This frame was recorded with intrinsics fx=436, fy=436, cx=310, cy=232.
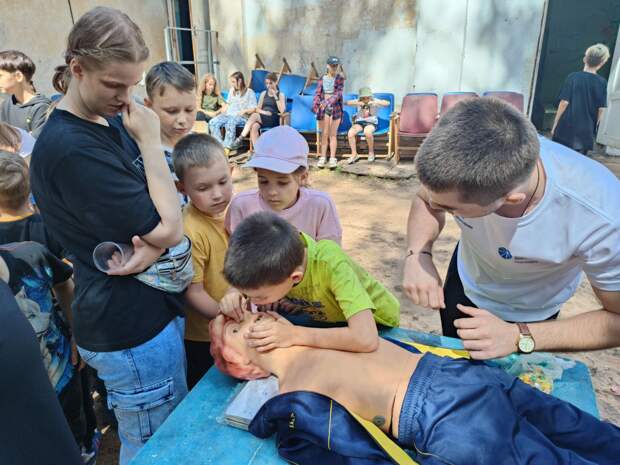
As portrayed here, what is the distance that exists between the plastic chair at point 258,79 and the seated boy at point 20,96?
749cm

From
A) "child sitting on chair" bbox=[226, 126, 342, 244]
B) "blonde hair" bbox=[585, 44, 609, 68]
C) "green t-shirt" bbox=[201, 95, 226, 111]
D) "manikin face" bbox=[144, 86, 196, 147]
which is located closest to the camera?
"child sitting on chair" bbox=[226, 126, 342, 244]

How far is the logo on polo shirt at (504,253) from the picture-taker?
1.72 m

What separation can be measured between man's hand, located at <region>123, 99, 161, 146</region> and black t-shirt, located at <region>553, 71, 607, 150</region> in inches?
261

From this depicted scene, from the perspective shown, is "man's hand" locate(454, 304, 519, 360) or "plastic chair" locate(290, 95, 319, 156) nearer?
"man's hand" locate(454, 304, 519, 360)

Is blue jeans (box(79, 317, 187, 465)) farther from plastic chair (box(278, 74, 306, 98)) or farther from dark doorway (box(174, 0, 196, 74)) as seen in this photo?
dark doorway (box(174, 0, 196, 74))

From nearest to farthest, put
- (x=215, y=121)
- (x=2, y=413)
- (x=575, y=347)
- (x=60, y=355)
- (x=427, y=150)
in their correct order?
(x=2, y=413), (x=427, y=150), (x=575, y=347), (x=60, y=355), (x=215, y=121)

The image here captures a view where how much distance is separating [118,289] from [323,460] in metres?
0.92

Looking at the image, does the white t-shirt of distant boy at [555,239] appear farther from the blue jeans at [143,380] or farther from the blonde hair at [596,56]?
the blonde hair at [596,56]

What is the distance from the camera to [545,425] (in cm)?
154

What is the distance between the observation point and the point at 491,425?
4.82 feet

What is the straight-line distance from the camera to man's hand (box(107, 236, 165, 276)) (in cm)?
145

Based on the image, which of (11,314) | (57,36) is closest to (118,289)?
(11,314)

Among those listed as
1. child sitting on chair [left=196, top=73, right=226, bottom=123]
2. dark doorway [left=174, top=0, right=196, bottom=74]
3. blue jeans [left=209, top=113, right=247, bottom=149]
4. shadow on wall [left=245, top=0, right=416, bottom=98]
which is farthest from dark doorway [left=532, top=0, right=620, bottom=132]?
dark doorway [left=174, top=0, right=196, bottom=74]

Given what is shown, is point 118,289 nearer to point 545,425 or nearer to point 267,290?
point 267,290
